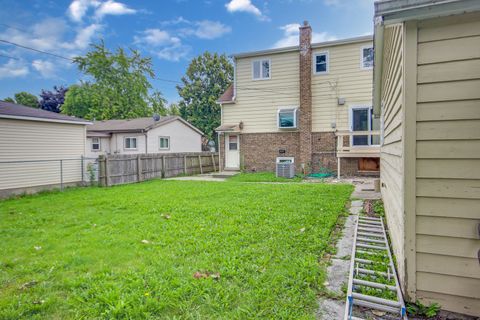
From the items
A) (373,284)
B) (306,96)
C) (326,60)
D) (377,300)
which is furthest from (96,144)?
(377,300)

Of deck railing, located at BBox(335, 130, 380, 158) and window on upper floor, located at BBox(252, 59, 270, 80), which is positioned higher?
window on upper floor, located at BBox(252, 59, 270, 80)

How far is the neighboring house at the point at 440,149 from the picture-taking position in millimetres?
2117

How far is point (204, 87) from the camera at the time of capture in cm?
3138

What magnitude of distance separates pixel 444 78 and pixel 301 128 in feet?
34.4

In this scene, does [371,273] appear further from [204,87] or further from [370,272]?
[204,87]

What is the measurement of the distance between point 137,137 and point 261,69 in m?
9.69

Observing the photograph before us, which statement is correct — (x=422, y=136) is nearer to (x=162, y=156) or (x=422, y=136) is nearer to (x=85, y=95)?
(x=162, y=156)

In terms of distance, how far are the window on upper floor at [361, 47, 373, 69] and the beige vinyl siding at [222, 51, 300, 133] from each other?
9.21ft

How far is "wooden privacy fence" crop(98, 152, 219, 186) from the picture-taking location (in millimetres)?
11203

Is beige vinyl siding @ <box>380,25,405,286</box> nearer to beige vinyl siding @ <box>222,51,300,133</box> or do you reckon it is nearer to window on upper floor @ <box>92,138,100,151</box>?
beige vinyl siding @ <box>222,51,300,133</box>

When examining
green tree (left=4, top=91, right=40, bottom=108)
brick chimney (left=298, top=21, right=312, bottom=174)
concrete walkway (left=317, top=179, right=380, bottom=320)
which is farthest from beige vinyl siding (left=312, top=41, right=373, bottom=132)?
green tree (left=4, top=91, right=40, bottom=108)

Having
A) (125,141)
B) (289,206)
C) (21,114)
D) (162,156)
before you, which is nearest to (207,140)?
(125,141)

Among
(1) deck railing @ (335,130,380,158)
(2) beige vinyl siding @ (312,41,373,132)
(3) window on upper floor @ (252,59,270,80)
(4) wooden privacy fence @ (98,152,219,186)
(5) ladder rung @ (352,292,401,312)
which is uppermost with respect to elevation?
(3) window on upper floor @ (252,59,270,80)

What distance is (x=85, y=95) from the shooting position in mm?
31500
